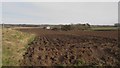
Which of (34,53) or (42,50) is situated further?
(42,50)

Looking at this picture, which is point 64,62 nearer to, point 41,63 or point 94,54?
point 41,63

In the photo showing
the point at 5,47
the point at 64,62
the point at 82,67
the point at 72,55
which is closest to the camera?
the point at 82,67

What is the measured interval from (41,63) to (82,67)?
2.67m

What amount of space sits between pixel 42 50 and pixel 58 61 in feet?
12.7

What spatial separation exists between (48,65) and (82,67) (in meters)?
2.08

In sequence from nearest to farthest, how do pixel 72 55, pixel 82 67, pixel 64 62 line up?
pixel 82 67 → pixel 64 62 → pixel 72 55

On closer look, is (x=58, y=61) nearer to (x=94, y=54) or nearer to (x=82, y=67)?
(x=82, y=67)

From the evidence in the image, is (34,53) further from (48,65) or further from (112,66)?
(112,66)

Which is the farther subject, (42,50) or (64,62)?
(42,50)

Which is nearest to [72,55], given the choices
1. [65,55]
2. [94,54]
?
[65,55]

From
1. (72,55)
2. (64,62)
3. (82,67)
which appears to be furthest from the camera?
(72,55)

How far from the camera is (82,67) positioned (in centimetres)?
1351

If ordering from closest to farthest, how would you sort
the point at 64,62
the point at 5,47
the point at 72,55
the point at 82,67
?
the point at 82,67 → the point at 64,62 → the point at 72,55 → the point at 5,47

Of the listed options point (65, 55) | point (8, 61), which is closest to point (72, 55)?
point (65, 55)
